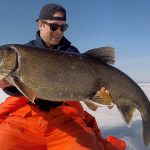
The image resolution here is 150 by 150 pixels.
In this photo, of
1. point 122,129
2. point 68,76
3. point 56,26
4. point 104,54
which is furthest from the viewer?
point 122,129

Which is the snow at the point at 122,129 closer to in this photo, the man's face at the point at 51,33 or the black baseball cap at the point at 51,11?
the man's face at the point at 51,33

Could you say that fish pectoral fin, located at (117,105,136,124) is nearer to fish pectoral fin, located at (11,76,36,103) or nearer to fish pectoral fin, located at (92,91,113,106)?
fish pectoral fin, located at (92,91,113,106)

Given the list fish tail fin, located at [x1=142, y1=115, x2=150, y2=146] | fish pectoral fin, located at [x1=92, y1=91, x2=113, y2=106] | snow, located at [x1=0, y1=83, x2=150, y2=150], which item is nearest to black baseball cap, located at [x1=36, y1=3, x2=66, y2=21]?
fish pectoral fin, located at [x1=92, y1=91, x2=113, y2=106]

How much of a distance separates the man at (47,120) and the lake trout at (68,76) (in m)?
0.87

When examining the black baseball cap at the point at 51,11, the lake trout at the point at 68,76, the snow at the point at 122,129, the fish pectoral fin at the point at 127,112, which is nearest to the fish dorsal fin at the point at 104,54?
the lake trout at the point at 68,76

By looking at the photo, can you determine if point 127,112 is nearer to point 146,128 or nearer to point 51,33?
point 146,128

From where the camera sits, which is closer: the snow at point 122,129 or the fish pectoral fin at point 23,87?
the fish pectoral fin at point 23,87

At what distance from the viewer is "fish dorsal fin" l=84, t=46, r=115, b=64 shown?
17.8 feet

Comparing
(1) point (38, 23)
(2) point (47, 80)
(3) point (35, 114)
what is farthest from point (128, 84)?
(1) point (38, 23)

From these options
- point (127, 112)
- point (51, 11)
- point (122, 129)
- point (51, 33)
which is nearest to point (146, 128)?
point (127, 112)

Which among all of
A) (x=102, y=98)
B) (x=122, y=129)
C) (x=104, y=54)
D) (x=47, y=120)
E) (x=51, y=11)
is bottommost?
(x=122, y=129)

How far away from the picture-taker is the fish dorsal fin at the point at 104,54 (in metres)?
5.42

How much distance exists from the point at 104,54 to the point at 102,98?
60 centimetres

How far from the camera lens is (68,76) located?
514cm
